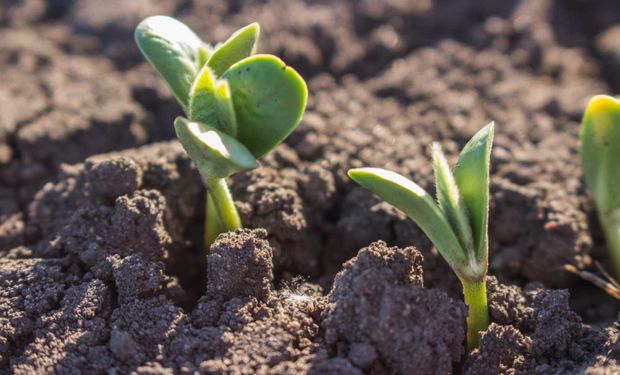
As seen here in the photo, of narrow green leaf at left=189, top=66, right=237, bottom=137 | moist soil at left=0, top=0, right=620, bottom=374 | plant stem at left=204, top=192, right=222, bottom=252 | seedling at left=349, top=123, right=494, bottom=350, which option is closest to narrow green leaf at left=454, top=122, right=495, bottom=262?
seedling at left=349, top=123, right=494, bottom=350

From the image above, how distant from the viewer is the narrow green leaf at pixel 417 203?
1.50 m

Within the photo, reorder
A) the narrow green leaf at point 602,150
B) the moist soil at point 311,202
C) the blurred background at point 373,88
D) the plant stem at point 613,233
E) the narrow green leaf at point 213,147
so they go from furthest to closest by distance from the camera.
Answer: the blurred background at point 373,88 < the plant stem at point 613,233 < the narrow green leaf at point 602,150 < the moist soil at point 311,202 < the narrow green leaf at point 213,147

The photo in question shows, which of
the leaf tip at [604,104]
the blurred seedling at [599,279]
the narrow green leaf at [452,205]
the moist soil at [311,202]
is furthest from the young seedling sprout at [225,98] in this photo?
the blurred seedling at [599,279]

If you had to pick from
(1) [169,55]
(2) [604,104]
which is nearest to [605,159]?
(2) [604,104]

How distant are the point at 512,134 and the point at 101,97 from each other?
5.19 ft

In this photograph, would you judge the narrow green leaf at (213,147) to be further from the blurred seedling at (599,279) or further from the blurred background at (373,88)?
the blurred seedling at (599,279)

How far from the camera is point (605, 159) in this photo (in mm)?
1923

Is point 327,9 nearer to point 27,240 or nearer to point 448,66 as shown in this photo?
point 448,66

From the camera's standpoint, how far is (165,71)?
1758mm

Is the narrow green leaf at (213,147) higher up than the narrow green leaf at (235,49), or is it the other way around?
the narrow green leaf at (235,49)

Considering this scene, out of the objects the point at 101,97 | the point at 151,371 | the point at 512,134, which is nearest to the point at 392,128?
the point at 512,134

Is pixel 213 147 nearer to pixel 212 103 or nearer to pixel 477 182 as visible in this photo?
pixel 212 103

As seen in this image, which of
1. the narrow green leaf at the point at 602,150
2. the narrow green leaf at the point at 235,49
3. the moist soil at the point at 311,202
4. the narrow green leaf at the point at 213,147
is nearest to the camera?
the narrow green leaf at the point at 213,147

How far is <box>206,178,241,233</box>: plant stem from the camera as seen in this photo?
177cm
